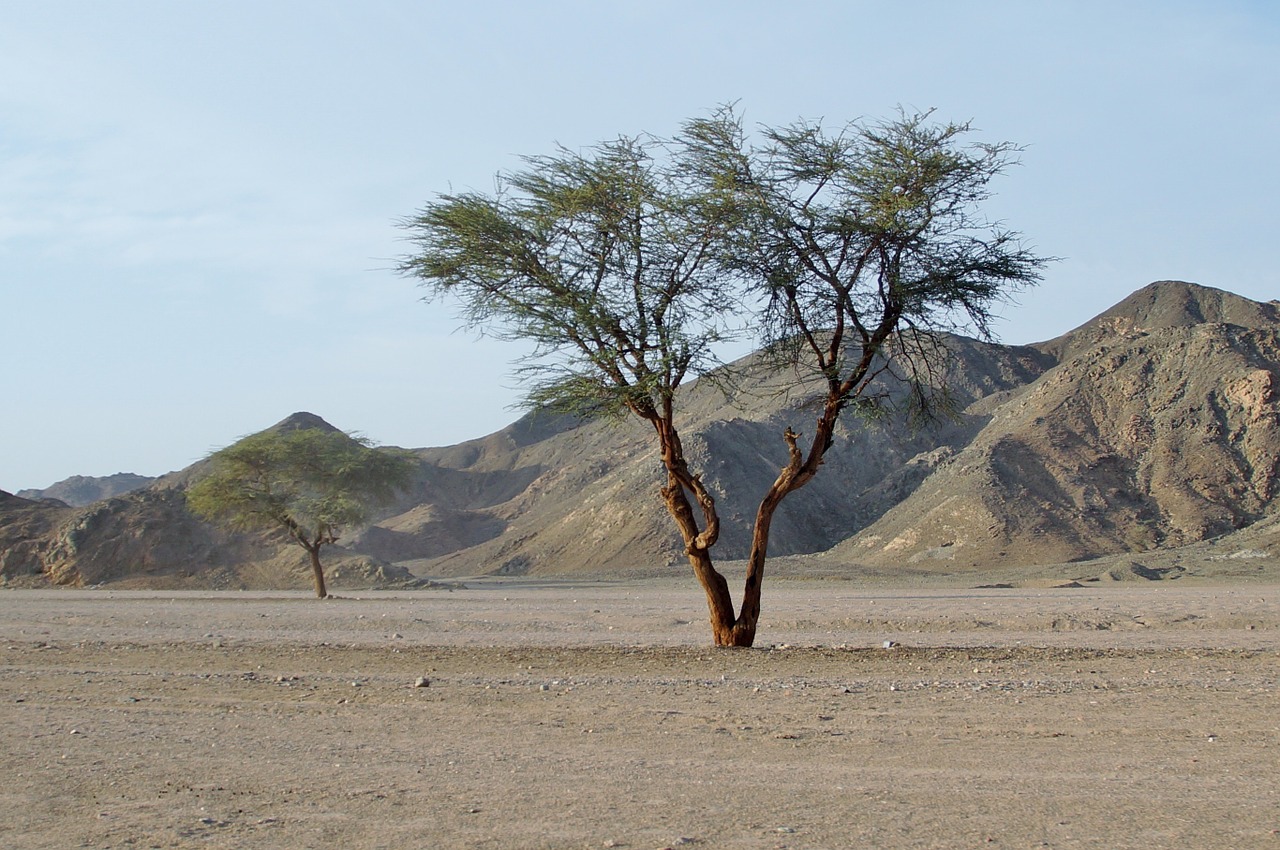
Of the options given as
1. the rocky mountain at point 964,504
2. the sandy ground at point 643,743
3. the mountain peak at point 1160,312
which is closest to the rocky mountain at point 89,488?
the rocky mountain at point 964,504

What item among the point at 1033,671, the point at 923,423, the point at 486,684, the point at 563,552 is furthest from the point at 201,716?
the point at 563,552

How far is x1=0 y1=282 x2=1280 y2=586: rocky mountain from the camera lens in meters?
48.2

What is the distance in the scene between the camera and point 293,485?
41.1m

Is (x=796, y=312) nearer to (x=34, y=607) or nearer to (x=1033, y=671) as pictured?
(x=1033, y=671)

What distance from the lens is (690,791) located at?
22.3 feet

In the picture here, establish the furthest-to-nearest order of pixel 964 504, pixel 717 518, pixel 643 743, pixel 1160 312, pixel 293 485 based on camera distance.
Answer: pixel 1160 312, pixel 964 504, pixel 293 485, pixel 717 518, pixel 643 743

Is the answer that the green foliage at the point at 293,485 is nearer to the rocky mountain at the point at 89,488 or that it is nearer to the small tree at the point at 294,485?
the small tree at the point at 294,485

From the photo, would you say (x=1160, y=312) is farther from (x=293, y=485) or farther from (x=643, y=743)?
(x=643, y=743)

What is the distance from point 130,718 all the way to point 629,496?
172ft

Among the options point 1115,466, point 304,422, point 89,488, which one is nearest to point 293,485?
point 1115,466

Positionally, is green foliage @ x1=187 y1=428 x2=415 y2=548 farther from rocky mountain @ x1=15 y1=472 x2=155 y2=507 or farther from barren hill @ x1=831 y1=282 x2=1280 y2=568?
rocky mountain @ x1=15 y1=472 x2=155 y2=507

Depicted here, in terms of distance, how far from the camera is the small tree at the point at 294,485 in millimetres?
40094

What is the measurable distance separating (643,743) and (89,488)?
159 m

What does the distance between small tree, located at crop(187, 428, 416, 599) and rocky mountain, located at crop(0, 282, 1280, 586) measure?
6326mm
